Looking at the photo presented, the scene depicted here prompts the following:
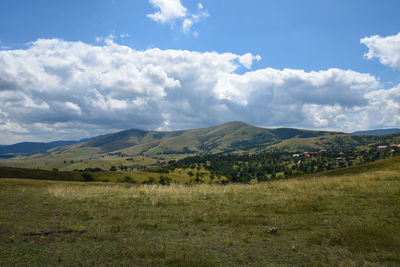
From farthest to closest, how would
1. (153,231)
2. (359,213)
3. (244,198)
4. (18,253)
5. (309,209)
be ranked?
(244,198) < (309,209) < (359,213) < (153,231) < (18,253)

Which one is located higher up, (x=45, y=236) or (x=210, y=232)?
(x=45, y=236)

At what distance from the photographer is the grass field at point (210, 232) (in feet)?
27.4

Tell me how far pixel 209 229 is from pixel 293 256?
4.65 metres

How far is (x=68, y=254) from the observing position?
893cm

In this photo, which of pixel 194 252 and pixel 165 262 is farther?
pixel 194 252

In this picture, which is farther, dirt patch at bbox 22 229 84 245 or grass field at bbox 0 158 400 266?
dirt patch at bbox 22 229 84 245

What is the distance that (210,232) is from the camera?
11.6m

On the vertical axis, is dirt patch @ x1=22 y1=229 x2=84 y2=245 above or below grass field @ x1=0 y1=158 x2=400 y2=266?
above

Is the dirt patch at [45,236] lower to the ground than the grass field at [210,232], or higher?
higher

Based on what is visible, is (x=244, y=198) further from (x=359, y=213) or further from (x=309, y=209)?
(x=359, y=213)

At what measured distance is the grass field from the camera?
27.4 feet

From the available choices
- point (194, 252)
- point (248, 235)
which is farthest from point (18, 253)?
point (248, 235)

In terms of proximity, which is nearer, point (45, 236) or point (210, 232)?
point (45, 236)

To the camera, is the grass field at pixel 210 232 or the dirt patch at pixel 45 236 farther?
the dirt patch at pixel 45 236
